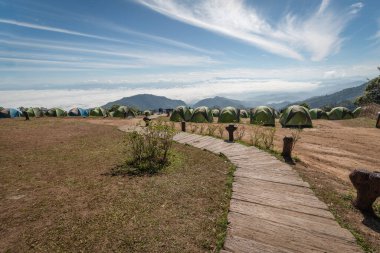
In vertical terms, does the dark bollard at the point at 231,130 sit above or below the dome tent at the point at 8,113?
below

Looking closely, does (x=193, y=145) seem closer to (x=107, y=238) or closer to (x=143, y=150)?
(x=143, y=150)

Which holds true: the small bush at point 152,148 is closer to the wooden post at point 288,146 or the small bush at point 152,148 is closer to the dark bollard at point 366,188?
the wooden post at point 288,146

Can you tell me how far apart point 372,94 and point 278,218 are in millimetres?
56859

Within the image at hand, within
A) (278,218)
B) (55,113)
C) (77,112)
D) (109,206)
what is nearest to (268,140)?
(278,218)

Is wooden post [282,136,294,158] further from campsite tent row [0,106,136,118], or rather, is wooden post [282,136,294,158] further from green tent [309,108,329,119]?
campsite tent row [0,106,136,118]

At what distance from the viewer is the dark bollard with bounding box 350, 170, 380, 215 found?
15.9ft

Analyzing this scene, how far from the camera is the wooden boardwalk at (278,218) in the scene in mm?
4004

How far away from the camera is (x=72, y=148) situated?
39.9 ft

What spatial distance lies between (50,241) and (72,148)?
28.6 feet

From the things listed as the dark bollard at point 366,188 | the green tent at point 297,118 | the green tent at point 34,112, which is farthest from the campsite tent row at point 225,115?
the green tent at point 34,112

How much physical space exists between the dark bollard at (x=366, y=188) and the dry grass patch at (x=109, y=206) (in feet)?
9.91

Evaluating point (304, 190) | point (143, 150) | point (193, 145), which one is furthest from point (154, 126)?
point (304, 190)

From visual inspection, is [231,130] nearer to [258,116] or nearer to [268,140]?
[268,140]

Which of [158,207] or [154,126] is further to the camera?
[154,126]
